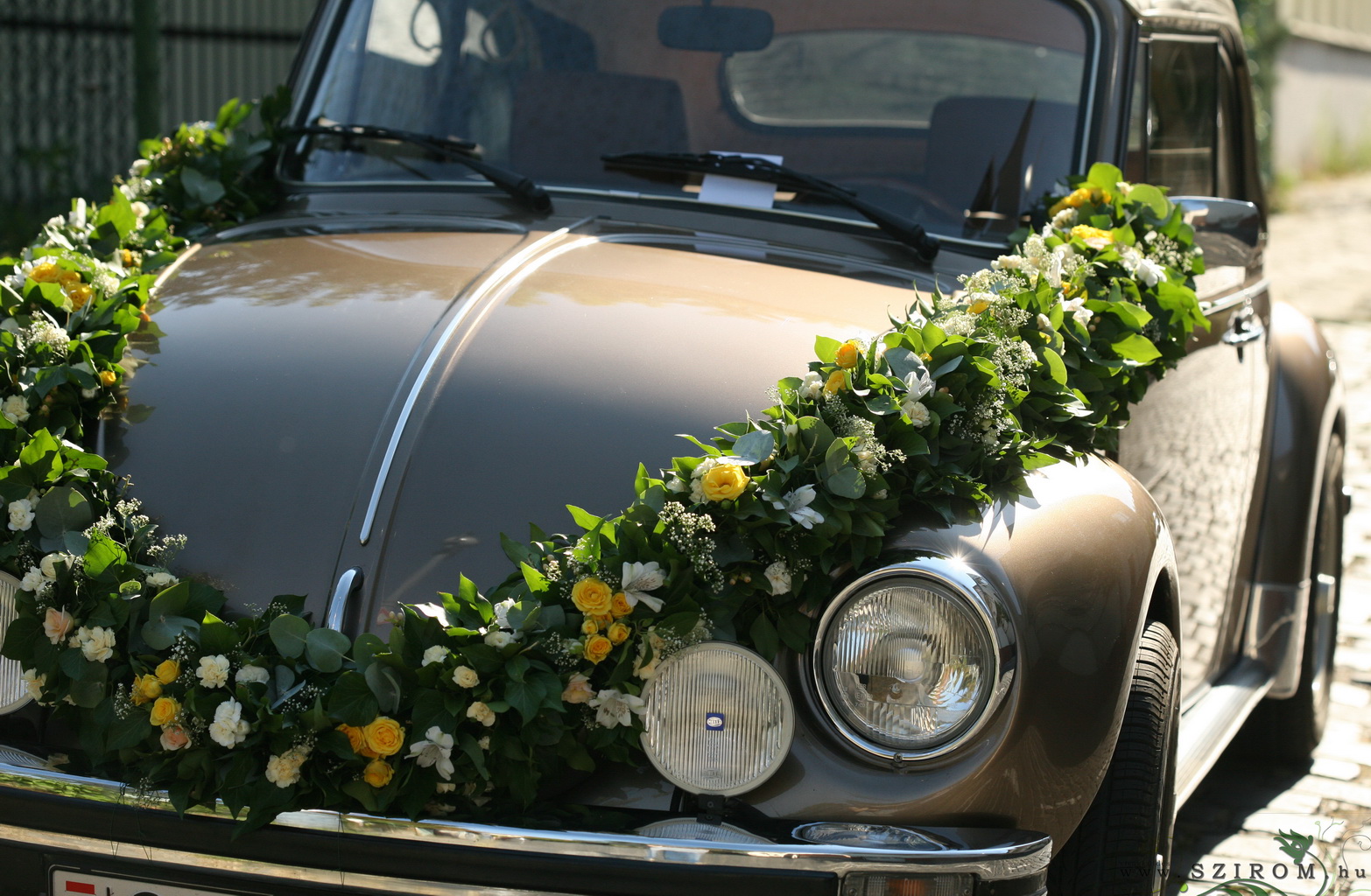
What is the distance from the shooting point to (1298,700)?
3984 millimetres

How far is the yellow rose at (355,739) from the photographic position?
1.94m

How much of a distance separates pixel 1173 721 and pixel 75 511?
1.82 m

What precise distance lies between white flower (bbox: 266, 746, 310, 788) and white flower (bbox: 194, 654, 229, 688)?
142mm

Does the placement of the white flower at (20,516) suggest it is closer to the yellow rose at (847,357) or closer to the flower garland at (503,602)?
→ the flower garland at (503,602)

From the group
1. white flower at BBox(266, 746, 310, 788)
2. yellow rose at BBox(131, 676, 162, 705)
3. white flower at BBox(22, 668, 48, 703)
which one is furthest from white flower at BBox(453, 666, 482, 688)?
white flower at BBox(22, 668, 48, 703)

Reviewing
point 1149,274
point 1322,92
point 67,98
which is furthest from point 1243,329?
point 1322,92

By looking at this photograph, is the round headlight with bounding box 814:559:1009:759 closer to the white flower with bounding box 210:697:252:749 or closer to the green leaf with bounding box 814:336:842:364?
the green leaf with bounding box 814:336:842:364

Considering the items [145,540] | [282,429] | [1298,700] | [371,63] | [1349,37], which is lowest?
[1298,700]

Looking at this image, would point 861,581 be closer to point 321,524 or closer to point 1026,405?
point 1026,405

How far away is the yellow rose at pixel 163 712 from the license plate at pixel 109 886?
221 mm

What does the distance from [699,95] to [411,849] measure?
6.75 feet

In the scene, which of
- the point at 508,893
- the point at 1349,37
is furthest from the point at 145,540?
the point at 1349,37

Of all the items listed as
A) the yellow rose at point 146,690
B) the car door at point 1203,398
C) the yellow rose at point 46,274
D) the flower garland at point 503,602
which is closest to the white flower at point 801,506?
the flower garland at point 503,602

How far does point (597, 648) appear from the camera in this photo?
1.99m
